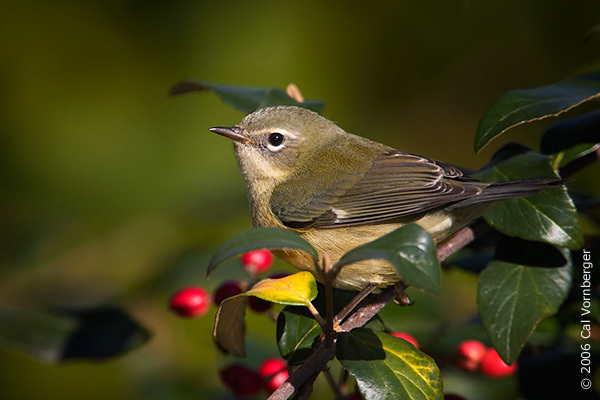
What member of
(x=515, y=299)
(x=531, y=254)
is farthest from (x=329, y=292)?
(x=531, y=254)

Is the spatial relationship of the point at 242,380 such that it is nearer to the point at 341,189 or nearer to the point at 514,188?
the point at 341,189

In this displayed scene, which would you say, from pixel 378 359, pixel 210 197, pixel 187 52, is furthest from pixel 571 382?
pixel 187 52

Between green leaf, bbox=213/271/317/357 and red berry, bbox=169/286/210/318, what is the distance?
1.63 ft

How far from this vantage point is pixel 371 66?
13.1 feet

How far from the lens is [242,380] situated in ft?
6.59

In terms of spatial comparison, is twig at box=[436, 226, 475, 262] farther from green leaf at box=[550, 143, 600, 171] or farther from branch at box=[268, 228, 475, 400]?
green leaf at box=[550, 143, 600, 171]

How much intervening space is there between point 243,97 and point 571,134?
1.03 m

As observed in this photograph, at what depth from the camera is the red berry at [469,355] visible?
206cm

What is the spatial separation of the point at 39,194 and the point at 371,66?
6.88 feet

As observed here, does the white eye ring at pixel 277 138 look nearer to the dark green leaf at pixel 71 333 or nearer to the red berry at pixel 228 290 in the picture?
the red berry at pixel 228 290

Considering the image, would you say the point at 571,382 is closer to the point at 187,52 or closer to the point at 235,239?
the point at 235,239

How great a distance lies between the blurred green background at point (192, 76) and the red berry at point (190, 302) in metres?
1.07

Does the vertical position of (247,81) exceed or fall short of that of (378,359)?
it exceeds it

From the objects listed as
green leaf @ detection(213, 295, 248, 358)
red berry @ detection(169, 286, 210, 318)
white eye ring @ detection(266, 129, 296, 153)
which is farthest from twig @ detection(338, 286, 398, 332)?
white eye ring @ detection(266, 129, 296, 153)
